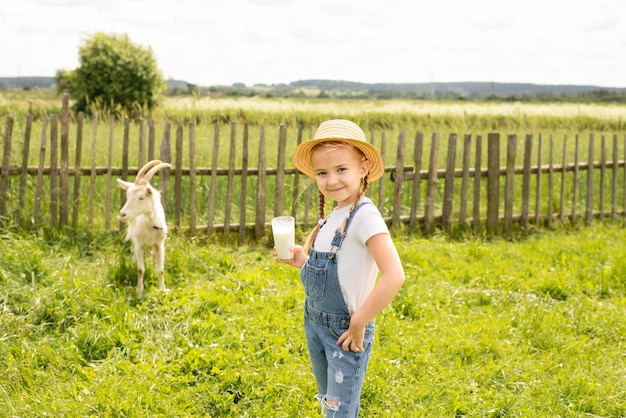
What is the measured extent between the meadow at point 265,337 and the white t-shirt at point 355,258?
1.36 meters

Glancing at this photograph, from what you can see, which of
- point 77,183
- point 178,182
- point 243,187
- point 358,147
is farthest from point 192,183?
point 358,147

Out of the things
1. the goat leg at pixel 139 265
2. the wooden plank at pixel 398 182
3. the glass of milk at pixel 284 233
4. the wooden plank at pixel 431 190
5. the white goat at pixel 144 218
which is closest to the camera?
the glass of milk at pixel 284 233

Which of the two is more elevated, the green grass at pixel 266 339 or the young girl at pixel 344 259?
the young girl at pixel 344 259

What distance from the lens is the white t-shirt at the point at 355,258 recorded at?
2.27 m

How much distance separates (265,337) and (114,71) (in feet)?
57.1

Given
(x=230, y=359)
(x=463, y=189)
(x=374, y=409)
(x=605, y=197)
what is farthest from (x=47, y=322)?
(x=605, y=197)

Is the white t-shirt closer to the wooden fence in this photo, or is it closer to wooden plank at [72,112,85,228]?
the wooden fence

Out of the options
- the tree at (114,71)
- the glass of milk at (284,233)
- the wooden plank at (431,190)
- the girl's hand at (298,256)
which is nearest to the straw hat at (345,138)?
the glass of milk at (284,233)

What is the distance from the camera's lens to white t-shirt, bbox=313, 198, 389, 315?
2268mm

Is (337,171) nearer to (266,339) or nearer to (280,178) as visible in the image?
(266,339)

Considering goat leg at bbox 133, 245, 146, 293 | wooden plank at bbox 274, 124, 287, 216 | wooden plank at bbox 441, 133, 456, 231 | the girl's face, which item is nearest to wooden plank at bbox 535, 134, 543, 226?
wooden plank at bbox 441, 133, 456, 231

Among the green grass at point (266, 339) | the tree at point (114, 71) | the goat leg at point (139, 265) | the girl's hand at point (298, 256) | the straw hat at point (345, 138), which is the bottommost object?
the green grass at point (266, 339)

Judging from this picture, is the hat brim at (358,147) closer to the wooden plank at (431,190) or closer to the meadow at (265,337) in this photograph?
the meadow at (265,337)

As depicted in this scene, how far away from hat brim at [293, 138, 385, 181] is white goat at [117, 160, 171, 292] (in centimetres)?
261
